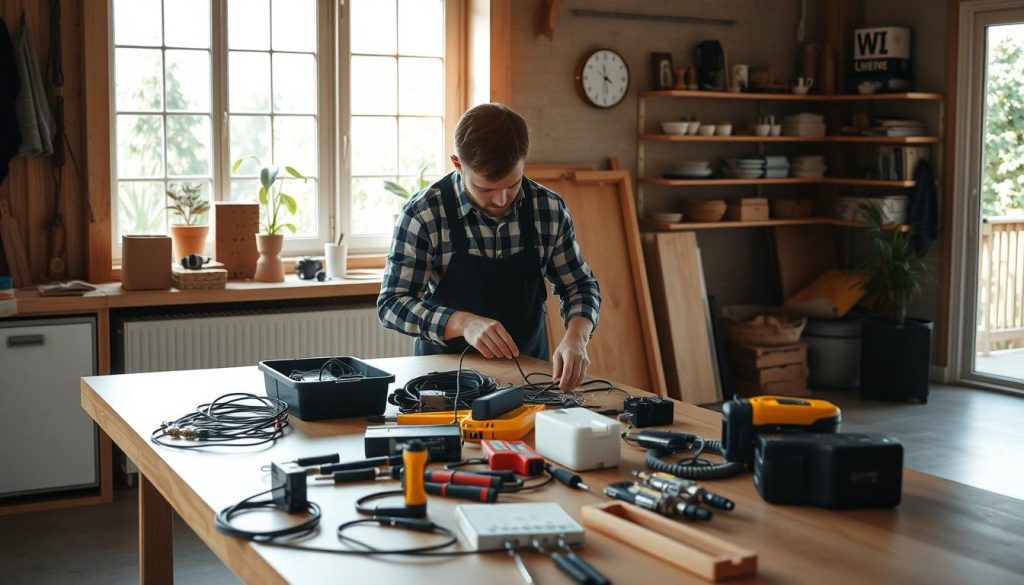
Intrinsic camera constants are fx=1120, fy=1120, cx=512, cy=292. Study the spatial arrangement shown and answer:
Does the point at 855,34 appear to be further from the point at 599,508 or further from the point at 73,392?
the point at 599,508

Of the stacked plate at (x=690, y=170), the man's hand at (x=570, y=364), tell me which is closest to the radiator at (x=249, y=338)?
the stacked plate at (x=690, y=170)

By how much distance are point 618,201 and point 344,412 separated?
4246 mm

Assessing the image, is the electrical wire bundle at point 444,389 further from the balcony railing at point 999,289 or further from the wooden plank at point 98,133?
the balcony railing at point 999,289

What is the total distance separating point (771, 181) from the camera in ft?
23.7

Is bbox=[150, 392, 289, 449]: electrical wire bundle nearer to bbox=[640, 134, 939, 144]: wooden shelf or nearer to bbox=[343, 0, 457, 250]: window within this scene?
bbox=[343, 0, 457, 250]: window

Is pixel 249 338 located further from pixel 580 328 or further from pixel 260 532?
pixel 260 532

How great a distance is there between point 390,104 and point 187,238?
55.7 inches

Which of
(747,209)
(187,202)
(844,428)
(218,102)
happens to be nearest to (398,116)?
(218,102)

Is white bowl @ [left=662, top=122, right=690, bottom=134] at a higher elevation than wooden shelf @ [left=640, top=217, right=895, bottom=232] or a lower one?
higher

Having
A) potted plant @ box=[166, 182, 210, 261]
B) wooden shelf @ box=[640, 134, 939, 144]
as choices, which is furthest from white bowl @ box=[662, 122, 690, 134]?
potted plant @ box=[166, 182, 210, 261]

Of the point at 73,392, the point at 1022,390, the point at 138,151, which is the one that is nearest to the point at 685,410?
the point at 73,392

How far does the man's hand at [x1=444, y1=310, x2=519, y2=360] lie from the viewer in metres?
2.84

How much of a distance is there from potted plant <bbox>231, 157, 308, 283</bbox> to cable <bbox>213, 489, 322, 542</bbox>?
3548 millimetres

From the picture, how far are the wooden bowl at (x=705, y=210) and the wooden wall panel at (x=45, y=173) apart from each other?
362 centimetres
